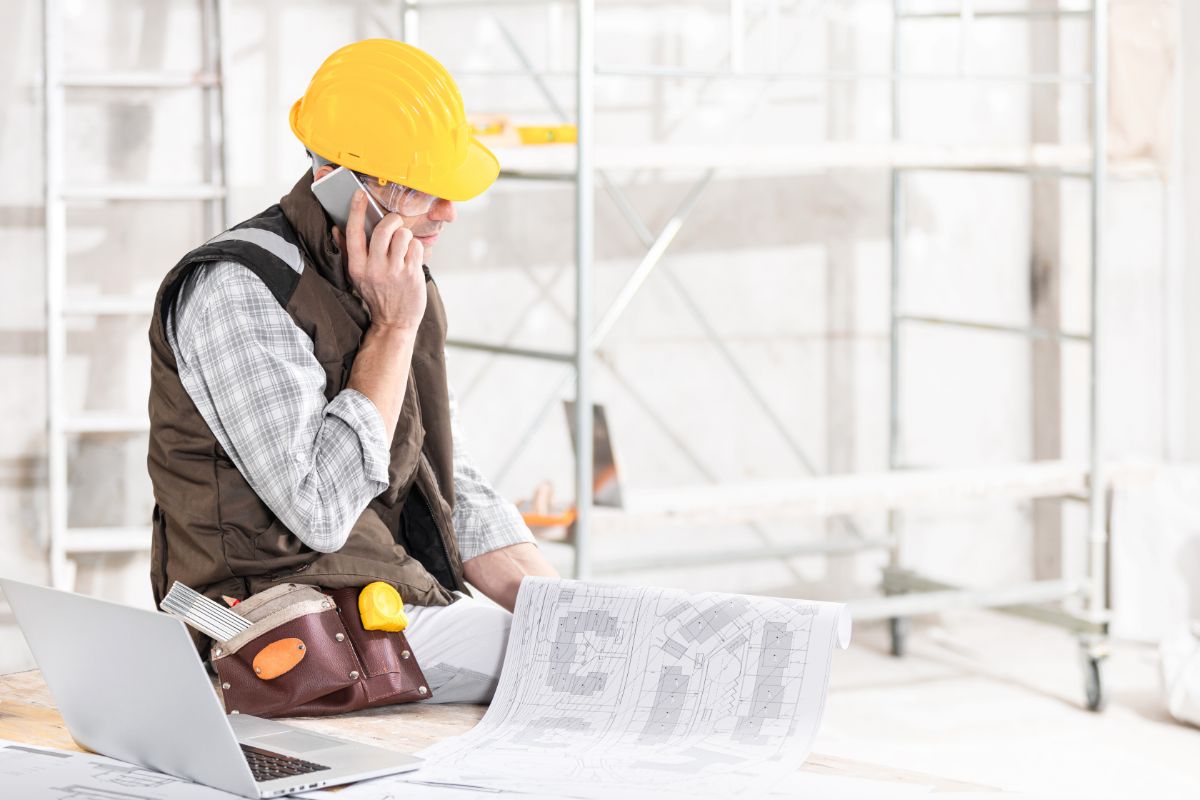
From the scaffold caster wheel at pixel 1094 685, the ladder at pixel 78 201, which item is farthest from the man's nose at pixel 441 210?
the scaffold caster wheel at pixel 1094 685

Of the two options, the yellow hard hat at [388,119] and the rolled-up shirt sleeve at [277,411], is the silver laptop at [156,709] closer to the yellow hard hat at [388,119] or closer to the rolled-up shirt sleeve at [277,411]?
the rolled-up shirt sleeve at [277,411]

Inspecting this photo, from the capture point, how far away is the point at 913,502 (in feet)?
11.3

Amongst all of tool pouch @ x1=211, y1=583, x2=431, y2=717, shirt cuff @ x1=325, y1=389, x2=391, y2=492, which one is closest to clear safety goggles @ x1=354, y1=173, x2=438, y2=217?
shirt cuff @ x1=325, y1=389, x2=391, y2=492

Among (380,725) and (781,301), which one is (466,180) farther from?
(781,301)

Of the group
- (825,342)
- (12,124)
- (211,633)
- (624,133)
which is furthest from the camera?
(825,342)

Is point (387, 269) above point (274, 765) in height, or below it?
above

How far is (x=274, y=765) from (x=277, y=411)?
38 centimetres

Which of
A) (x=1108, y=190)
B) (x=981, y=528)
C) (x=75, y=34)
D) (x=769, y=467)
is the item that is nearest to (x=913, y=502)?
(x=769, y=467)

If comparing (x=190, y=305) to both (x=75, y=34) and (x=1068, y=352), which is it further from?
(x=1068, y=352)

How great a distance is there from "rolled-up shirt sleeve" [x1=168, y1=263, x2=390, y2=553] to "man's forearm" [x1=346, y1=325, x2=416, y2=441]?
0.02 m

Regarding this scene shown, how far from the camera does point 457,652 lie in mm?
1723

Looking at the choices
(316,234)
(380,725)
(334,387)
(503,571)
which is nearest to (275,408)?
(334,387)

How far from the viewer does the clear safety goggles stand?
5.63 feet

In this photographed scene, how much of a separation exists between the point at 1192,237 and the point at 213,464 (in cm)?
349
